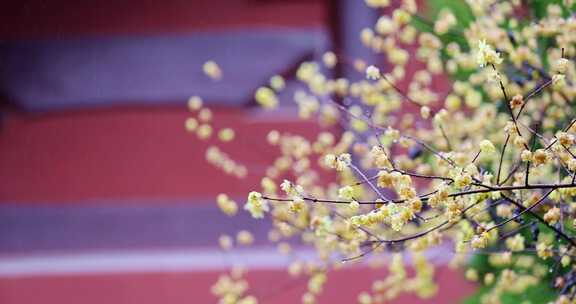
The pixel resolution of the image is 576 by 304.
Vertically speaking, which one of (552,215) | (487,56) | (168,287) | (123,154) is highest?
(123,154)

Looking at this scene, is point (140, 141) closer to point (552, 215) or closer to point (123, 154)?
point (123, 154)

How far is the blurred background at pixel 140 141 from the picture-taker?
1.66 m

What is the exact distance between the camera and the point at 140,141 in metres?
1.70

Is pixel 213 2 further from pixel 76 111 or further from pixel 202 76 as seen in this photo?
pixel 76 111

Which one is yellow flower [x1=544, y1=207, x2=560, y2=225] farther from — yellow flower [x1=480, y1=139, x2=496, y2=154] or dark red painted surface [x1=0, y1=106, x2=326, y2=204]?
dark red painted surface [x1=0, y1=106, x2=326, y2=204]

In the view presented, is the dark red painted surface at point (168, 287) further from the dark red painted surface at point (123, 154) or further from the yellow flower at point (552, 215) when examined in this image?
the yellow flower at point (552, 215)

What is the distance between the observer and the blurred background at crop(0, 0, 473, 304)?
1656mm

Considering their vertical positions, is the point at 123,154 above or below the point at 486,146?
above

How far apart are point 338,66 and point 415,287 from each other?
0.68 metres

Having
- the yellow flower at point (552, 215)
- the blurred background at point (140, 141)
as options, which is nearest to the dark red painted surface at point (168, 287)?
the blurred background at point (140, 141)

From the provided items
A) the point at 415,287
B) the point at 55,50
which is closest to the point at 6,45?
the point at 55,50

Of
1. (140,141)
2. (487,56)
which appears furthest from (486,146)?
(140,141)

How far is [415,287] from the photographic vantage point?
1144mm

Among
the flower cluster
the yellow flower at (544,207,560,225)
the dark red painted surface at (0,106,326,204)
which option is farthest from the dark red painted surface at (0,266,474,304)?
the yellow flower at (544,207,560,225)
